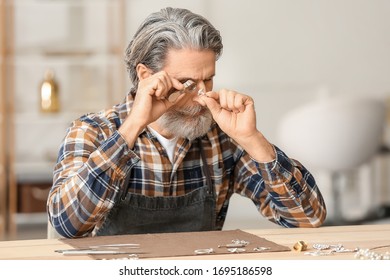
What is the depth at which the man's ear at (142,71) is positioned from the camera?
2322mm

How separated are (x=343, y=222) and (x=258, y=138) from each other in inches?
137

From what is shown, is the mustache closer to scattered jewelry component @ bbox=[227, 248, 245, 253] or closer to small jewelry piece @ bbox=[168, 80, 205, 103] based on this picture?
small jewelry piece @ bbox=[168, 80, 205, 103]

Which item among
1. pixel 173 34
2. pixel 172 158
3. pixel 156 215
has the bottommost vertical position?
pixel 156 215

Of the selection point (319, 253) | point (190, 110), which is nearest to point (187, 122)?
point (190, 110)

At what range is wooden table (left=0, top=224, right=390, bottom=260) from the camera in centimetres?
160

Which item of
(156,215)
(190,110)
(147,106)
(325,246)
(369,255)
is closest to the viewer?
(369,255)

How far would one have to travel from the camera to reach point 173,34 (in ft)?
7.39

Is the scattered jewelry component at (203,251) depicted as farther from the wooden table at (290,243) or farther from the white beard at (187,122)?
the white beard at (187,122)

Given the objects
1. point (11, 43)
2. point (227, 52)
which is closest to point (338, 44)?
point (227, 52)

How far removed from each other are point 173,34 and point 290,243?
2.40ft

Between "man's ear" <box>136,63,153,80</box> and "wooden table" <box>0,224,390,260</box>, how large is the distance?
0.61m

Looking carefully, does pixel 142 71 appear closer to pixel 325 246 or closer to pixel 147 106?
pixel 147 106

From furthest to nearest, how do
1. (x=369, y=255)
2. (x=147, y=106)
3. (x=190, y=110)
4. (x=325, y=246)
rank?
(x=190, y=110), (x=147, y=106), (x=325, y=246), (x=369, y=255)
